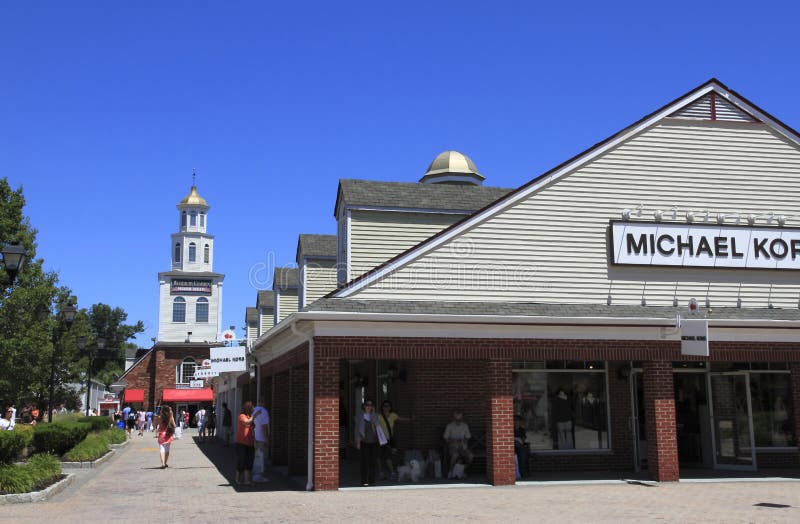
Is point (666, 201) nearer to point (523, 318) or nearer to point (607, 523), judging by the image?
point (523, 318)

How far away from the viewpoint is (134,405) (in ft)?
225

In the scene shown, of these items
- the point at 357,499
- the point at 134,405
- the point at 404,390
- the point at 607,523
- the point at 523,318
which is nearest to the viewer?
the point at 607,523

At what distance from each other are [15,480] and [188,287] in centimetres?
6008

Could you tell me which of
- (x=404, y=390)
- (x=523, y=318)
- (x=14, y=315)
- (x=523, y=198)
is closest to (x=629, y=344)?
(x=523, y=318)

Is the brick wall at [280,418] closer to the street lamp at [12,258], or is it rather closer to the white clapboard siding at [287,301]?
the street lamp at [12,258]

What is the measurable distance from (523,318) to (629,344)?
2566mm

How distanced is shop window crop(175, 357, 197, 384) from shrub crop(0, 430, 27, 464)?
52.3 meters

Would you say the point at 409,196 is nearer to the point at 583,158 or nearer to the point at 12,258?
the point at 583,158

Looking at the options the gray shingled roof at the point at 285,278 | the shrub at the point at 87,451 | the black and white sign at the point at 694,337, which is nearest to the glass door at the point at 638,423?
the black and white sign at the point at 694,337

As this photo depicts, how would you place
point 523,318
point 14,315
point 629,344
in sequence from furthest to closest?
1. point 14,315
2. point 629,344
3. point 523,318

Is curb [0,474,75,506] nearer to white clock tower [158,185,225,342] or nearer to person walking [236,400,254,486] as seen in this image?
person walking [236,400,254,486]

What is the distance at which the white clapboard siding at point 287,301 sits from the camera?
105 feet

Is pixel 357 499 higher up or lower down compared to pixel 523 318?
lower down

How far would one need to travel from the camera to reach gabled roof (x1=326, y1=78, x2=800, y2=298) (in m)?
15.7
